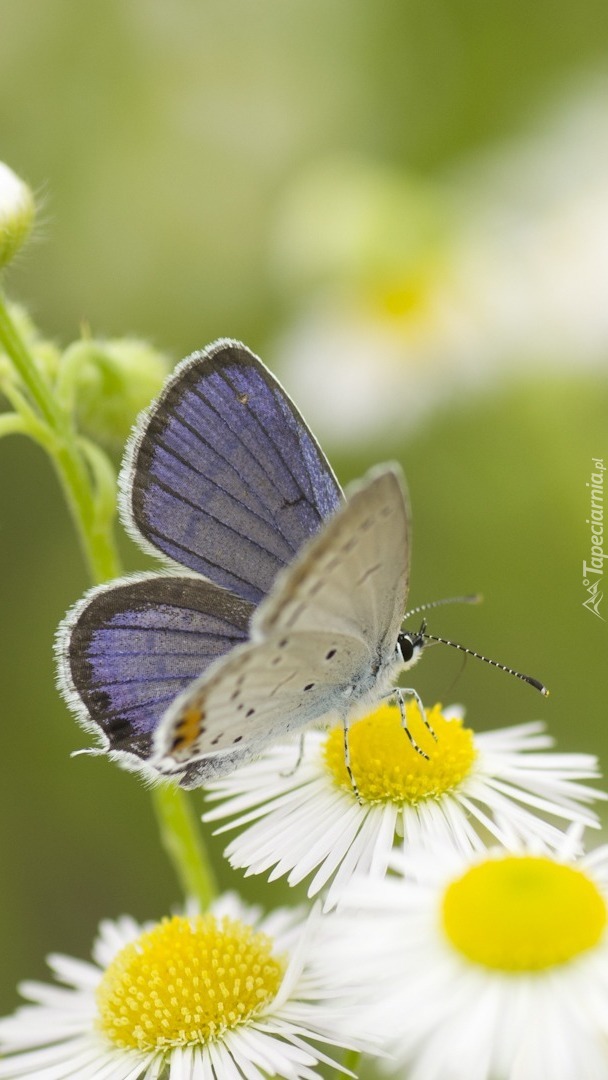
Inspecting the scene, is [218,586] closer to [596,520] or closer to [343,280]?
[596,520]

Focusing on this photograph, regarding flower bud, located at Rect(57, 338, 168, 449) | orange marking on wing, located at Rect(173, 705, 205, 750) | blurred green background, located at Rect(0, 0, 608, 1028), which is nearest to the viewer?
orange marking on wing, located at Rect(173, 705, 205, 750)

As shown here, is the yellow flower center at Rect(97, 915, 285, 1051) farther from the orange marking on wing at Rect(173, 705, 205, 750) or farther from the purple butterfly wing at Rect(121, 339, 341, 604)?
the purple butterfly wing at Rect(121, 339, 341, 604)

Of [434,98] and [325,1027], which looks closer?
[325,1027]

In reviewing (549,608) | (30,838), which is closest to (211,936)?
(549,608)

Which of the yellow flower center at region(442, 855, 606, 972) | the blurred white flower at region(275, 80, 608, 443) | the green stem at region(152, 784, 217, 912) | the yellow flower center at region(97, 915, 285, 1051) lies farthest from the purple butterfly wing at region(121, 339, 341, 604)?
the blurred white flower at region(275, 80, 608, 443)

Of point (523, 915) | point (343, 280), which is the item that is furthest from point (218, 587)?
point (343, 280)

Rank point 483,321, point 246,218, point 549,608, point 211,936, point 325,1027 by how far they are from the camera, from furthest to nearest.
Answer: point 246,218 < point 483,321 < point 549,608 < point 211,936 < point 325,1027

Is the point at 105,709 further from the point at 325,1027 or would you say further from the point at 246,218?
the point at 246,218
